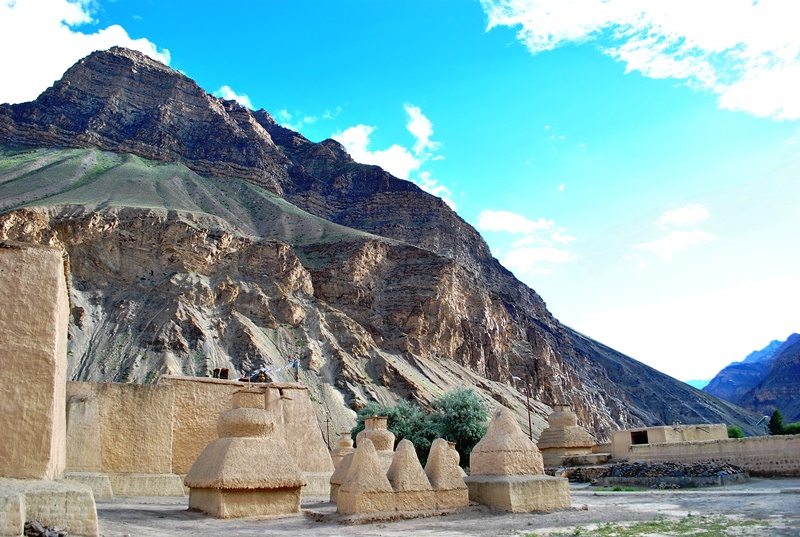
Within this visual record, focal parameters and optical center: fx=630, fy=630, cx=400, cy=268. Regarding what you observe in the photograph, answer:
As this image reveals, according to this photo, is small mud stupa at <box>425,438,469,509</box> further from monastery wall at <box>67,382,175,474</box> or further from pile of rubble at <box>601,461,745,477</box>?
pile of rubble at <box>601,461,745,477</box>

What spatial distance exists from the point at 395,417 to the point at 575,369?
74918mm

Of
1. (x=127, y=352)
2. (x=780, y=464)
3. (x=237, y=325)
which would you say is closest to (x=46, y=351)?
(x=780, y=464)

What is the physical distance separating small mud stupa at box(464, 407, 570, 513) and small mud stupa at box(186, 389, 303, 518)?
4.49 meters

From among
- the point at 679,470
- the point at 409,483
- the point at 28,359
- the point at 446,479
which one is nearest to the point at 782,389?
the point at 679,470

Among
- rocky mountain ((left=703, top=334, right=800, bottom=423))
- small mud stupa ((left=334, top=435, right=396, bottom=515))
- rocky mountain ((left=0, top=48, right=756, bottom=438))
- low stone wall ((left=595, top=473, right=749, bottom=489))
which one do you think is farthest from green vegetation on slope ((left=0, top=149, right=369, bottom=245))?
rocky mountain ((left=703, top=334, right=800, bottom=423))

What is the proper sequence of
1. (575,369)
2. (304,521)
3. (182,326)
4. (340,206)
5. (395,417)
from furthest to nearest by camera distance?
(340,206) < (575,369) < (182,326) < (395,417) < (304,521)

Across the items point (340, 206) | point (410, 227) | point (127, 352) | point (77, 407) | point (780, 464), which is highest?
point (340, 206)

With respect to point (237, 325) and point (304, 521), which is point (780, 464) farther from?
point (237, 325)

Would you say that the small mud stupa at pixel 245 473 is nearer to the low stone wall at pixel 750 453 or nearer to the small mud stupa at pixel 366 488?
the small mud stupa at pixel 366 488

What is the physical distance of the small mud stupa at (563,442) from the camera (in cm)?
2927

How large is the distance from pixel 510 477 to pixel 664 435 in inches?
640

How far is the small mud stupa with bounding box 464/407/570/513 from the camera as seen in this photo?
14.8 meters

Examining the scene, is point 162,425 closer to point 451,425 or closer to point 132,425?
point 132,425

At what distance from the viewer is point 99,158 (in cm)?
9869
